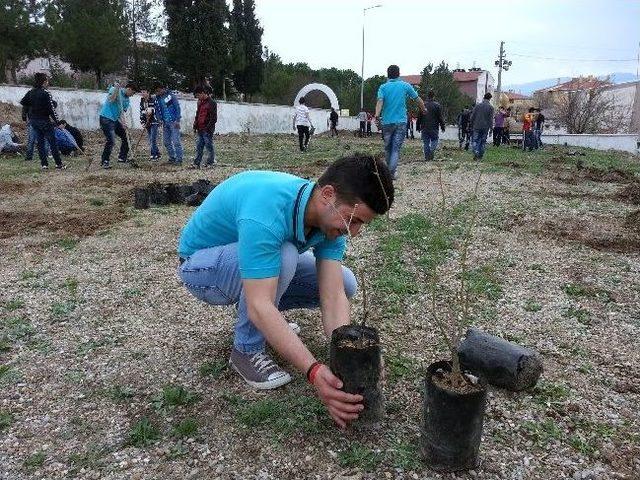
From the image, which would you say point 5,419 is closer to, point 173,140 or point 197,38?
point 173,140

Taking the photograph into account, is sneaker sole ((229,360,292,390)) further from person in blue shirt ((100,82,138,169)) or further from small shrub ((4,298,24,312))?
person in blue shirt ((100,82,138,169))

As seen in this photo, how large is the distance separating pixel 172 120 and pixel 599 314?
28.5 feet

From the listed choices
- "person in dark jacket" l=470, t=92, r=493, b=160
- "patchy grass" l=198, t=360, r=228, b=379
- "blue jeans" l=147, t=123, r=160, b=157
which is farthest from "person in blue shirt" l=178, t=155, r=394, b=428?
"person in dark jacket" l=470, t=92, r=493, b=160

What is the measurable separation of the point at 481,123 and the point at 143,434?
35.9ft

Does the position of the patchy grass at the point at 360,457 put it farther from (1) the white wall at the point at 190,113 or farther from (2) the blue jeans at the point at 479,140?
(1) the white wall at the point at 190,113

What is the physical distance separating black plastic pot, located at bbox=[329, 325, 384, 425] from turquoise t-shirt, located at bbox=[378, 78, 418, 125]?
6544mm

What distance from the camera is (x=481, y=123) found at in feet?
38.1

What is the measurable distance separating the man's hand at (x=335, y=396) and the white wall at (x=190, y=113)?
18256 mm

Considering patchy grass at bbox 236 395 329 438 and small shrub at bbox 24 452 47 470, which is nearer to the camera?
small shrub at bbox 24 452 47 470

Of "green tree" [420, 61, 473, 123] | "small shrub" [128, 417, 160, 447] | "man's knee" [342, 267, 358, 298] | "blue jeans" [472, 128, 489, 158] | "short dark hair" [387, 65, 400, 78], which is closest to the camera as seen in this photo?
"small shrub" [128, 417, 160, 447]

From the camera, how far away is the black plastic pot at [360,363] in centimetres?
197

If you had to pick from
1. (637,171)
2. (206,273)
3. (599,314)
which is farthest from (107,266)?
(637,171)

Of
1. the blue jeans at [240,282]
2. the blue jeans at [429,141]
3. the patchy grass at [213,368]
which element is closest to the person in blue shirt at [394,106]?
the blue jeans at [429,141]

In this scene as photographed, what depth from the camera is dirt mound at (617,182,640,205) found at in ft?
23.9
